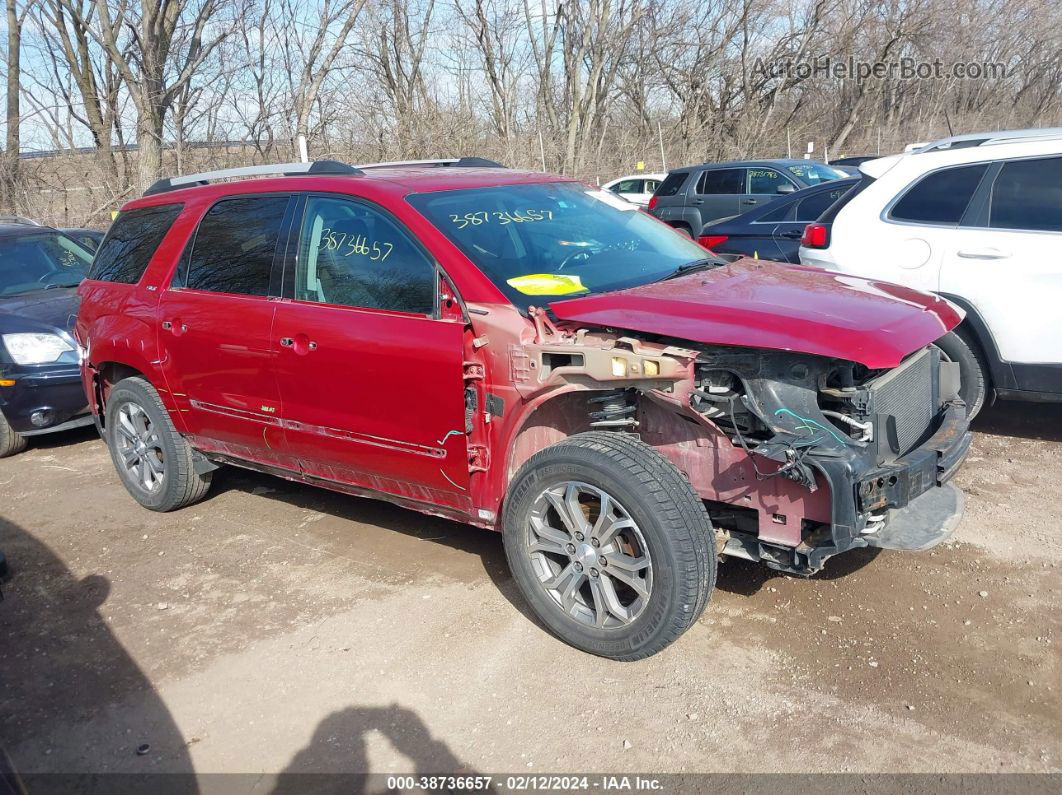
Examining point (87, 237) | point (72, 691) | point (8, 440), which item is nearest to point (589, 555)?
point (72, 691)

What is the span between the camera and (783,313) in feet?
10.6

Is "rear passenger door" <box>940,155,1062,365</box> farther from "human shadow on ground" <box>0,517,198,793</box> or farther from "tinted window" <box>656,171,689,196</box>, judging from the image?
"tinted window" <box>656,171,689,196</box>

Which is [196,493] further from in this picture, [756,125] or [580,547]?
[756,125]

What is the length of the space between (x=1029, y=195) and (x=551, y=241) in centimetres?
314

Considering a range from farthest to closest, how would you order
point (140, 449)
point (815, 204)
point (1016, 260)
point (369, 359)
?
point (815, 204)
point (140, 449)
point (1016, 260)
point (369, 359)

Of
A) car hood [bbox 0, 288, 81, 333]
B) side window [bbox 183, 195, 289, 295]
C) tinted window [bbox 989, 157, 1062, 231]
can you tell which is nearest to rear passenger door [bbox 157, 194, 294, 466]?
side window [bbox 183, 195, 289, 295]

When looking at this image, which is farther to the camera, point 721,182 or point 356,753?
point 721,182

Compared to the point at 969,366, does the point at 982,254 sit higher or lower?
higher

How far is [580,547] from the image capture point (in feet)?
11.2

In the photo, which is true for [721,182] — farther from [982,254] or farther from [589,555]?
[589,555]

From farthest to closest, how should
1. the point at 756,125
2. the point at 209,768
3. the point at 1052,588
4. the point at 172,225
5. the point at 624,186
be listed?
the point at 756,125 → the point at 624,186 → the point at 172,225 → the point at 1052,588 → the point at 209,768

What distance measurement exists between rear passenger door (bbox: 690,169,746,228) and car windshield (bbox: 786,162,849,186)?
0.84m

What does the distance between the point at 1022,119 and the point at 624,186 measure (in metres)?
30.1

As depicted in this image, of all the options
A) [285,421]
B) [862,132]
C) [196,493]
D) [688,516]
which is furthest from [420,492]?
[862,132]
